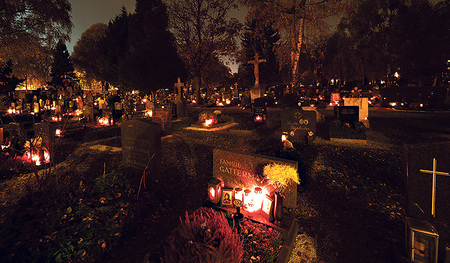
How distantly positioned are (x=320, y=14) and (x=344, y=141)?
11.6 m

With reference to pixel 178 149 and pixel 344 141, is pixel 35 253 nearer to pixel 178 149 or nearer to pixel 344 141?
pixel 178 149

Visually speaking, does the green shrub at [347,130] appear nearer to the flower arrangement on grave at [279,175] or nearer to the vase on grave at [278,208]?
the flower arrangement on grave at [279,175]

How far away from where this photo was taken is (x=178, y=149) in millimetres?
8805

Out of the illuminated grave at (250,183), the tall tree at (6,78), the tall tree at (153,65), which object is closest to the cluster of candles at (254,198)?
the illuminated grave at (250,183)

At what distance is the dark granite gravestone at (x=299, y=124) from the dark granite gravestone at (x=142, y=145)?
227 inches

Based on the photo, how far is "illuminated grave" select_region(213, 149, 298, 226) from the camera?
4164mm

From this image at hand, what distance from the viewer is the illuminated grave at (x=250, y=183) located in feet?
13.7

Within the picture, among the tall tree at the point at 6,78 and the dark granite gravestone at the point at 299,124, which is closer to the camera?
the dark granite gravestone at the point at 299,124

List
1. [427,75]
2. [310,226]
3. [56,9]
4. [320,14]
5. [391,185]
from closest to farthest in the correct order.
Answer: [310,226] < [391,185] < [56,9] < [320,14] < [427,75]

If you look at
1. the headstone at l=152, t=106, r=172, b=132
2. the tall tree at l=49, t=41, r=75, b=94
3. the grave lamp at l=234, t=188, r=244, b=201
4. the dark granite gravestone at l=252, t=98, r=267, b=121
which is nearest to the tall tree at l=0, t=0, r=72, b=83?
the headstone at l=152, t=106, r=172, b=132

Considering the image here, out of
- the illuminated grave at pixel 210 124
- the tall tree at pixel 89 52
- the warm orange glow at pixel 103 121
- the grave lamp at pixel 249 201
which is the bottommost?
the grave lamp at pixel 249 201

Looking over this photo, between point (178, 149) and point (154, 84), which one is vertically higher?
point (154, 84)

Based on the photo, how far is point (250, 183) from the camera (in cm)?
459

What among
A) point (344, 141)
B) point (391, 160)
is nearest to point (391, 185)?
point (391, 160)
